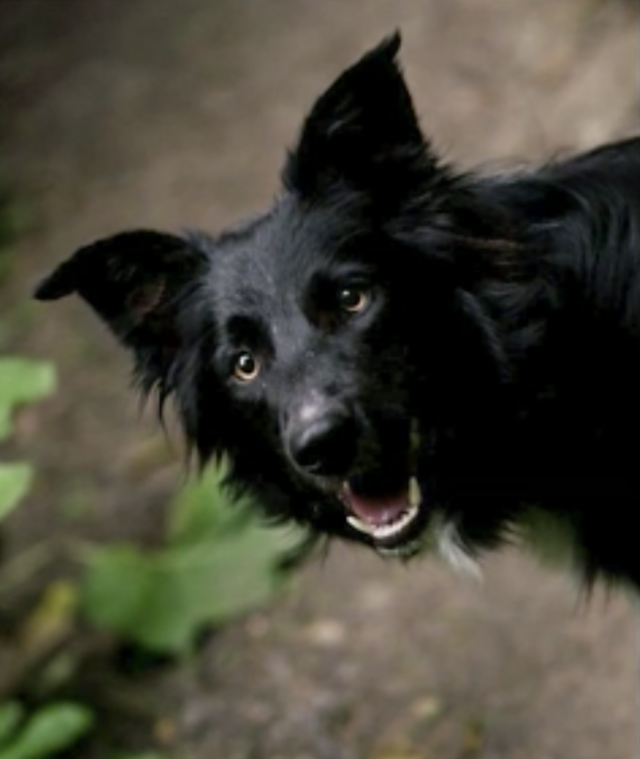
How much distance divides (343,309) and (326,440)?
0.37m

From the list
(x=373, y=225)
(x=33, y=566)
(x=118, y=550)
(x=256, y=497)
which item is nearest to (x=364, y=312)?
(x=373, y=225)

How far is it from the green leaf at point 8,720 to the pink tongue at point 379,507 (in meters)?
1.20

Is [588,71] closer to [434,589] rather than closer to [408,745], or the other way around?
[434,589]

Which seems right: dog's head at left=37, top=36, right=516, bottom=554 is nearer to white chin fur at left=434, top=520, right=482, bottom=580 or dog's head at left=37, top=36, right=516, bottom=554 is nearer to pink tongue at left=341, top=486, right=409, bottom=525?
pink tongue at left=341, top=486, right=409, bottom=525

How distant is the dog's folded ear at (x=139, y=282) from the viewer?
441 centimetres

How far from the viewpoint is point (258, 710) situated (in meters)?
5.58

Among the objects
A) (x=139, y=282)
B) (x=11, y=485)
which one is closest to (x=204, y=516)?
(x=139, y=282)

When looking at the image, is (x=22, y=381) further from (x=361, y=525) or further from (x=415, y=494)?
(x=415, y=494)

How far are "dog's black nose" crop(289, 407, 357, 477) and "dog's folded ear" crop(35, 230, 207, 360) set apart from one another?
680mm

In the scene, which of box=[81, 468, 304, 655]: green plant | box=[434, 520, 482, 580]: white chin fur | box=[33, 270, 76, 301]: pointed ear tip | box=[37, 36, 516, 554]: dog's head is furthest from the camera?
box=[81, 468, 304, 655]: green plant

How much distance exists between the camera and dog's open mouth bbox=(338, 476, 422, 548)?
173 inches

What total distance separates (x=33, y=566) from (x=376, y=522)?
209 cm

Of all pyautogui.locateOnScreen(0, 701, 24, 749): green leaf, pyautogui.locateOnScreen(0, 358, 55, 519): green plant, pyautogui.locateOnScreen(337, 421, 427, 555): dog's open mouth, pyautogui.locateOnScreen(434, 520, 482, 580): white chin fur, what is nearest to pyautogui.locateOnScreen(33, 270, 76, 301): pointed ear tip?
pyautogui.locateOnScreen(0, 358, 55, 519): green plant

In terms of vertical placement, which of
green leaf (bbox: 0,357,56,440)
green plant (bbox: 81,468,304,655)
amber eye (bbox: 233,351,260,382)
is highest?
green leaf (bbox: 0,357,56,440)
